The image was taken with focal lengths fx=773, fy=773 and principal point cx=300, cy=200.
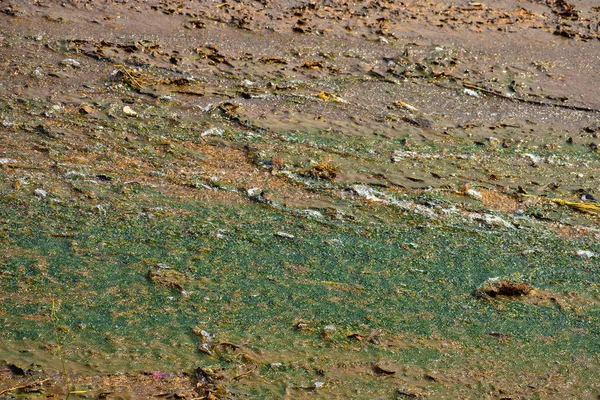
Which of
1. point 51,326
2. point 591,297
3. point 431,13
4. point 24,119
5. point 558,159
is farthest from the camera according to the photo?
point 431,13

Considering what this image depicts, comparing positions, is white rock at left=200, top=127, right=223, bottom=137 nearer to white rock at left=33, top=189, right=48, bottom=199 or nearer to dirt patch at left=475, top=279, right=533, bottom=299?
white rock at left=33, top=189, right=48, bottom=199

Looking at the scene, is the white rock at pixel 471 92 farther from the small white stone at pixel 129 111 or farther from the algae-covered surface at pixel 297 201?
the small white stone at pixel 129 111

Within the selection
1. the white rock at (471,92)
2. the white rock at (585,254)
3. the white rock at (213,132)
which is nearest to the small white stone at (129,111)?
the white rock at (213,132)

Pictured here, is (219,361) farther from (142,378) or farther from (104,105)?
(104,105)

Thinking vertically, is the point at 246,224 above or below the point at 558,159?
below

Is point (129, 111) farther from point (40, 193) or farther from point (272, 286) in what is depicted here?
point (272, 286)

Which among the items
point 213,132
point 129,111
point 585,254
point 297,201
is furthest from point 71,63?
point 585,254

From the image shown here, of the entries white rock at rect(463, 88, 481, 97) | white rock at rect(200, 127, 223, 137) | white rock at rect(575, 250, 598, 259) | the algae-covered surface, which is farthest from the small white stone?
white rock at rect(575, 250, 598, 259)

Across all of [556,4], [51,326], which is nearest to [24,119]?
[51,326]
